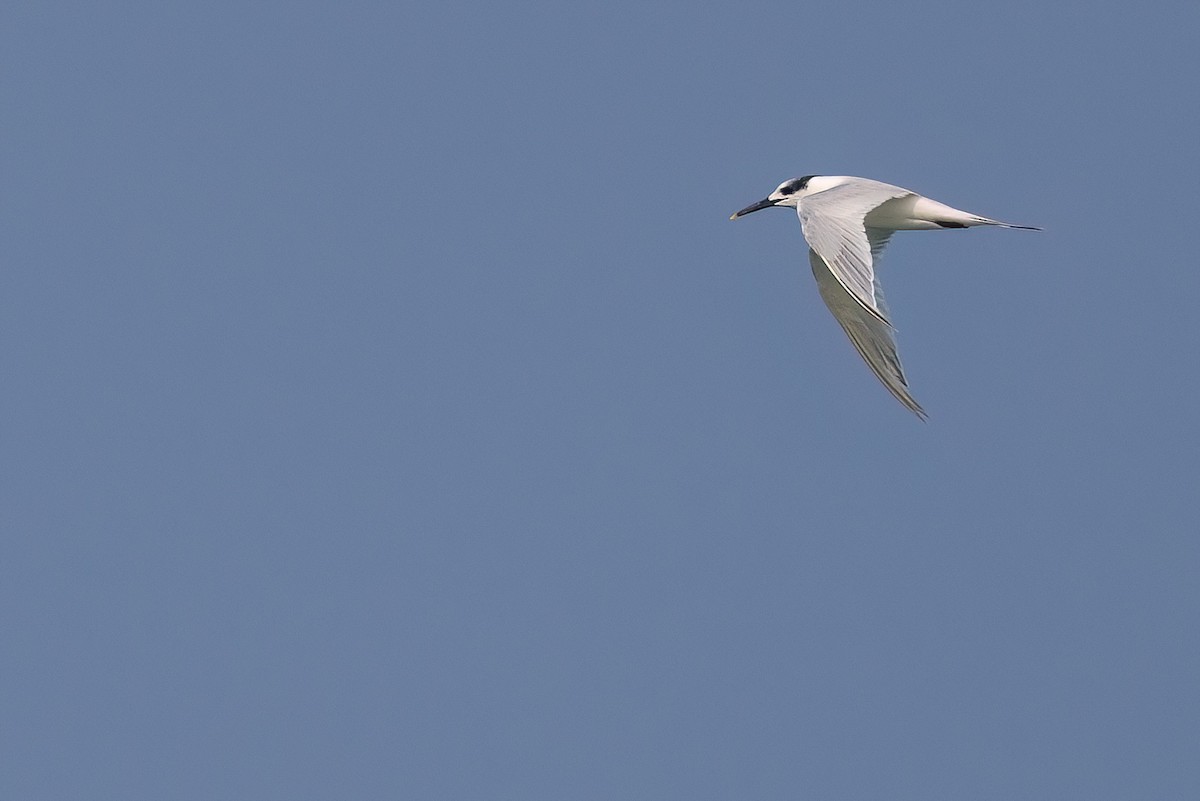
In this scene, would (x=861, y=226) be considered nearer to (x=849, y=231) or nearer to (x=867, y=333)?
(x=849, y=231)

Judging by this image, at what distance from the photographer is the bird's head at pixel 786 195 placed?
24.7 meters

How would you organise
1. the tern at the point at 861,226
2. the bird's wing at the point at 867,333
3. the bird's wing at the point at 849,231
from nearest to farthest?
the bird's wing at the point at 849,231 → the tern at the point at 861,226 → the bird's wing at the point at 867,333

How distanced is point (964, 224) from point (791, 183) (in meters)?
2.96

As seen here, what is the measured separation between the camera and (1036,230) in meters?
20.3

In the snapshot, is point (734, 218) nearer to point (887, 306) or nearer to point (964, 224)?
point (964, 224)

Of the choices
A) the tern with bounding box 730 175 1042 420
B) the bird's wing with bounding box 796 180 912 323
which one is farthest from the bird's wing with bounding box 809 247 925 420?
the bird's wing with bounding box 796 180 912 323

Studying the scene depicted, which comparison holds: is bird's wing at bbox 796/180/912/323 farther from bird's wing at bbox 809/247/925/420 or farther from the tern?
bird's wing at bbox 809/247/925/420

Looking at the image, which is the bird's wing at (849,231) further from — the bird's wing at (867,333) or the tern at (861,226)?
the bird's wing at (867,333)

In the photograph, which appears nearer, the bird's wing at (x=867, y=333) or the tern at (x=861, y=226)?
the tern at (x=861, y=226)

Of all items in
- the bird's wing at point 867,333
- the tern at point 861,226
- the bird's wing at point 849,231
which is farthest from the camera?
the bird's wing at point 867,333

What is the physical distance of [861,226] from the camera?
19.7 m

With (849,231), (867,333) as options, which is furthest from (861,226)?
(867,333)

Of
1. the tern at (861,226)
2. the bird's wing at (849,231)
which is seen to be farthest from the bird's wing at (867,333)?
the bird's wing at (849,231)

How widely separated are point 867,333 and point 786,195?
10.3 feet
